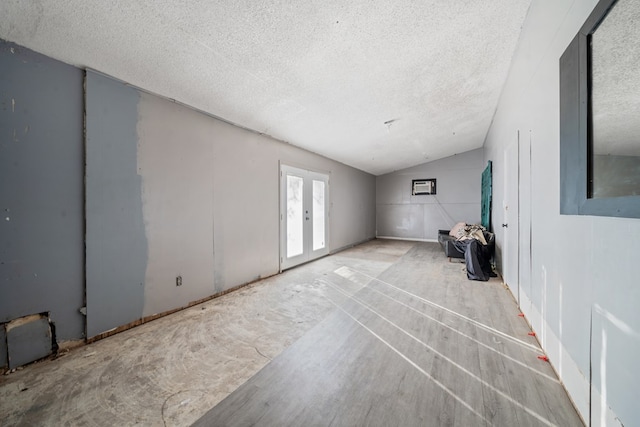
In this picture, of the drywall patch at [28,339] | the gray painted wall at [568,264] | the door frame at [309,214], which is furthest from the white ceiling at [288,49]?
the drywall patch at [28,339]

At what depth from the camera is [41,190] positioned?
6.63 feet

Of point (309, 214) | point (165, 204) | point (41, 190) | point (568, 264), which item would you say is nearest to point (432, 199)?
point (309, 214)

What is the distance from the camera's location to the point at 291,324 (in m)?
2.59

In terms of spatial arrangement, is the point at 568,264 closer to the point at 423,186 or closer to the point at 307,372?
the point at 307,372

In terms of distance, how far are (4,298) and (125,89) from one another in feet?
6.84

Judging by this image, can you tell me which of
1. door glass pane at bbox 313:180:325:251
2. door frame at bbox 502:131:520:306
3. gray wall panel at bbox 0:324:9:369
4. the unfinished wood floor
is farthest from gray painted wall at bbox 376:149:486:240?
gray wall panel at bbox 0:324:9:369

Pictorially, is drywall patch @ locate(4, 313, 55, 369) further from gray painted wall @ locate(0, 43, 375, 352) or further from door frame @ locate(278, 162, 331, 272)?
door frame @ locate(278, 162, 331, 272)

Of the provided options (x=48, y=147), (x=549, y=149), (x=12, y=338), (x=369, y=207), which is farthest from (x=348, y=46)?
(x=369, y=207)

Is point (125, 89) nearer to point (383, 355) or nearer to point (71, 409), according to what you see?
point (71, 409)

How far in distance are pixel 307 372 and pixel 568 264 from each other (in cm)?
196

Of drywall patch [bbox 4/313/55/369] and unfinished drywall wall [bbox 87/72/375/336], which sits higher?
unfinished drywall wall [bbox 87/72/375/336]

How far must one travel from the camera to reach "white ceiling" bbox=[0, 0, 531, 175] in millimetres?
1760

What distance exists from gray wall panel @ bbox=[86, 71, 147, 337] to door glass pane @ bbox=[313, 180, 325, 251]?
358 centimetres

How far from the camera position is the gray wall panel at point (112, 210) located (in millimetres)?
2270
